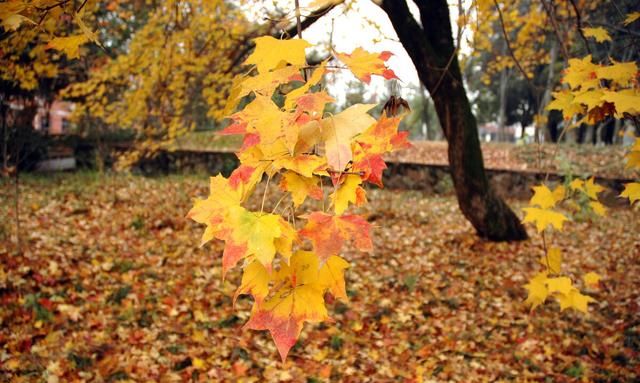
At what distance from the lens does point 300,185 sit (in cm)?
108

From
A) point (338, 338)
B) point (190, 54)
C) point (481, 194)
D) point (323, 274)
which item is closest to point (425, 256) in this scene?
point (481, 194)

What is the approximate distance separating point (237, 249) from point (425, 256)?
5.03 metres

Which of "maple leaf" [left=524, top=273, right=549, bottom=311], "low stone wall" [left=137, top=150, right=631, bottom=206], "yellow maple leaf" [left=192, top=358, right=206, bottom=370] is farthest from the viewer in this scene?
"low stone wall" [left=137, top=150, right=631, bottom=206]

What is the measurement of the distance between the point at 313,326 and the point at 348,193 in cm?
309

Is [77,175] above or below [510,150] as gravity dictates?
below

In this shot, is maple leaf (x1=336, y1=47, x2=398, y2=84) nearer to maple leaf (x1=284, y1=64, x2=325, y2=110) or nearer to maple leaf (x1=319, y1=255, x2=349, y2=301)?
maple leaf (x1=284, y1=64, x2=325, y2=110)

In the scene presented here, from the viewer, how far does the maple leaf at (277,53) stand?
1.08 meters

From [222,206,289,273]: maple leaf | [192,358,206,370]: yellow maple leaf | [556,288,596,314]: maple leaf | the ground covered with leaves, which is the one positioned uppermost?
[222,206,289,273]: maple leaf

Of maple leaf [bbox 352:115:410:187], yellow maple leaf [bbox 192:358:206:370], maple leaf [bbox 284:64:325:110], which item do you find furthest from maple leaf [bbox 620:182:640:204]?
yellow maple leaf [bbox 192:358:206:370]

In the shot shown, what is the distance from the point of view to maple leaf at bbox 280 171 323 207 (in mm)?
1070

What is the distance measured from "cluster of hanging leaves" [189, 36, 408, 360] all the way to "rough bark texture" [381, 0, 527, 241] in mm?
2968

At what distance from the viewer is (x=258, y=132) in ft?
3.49

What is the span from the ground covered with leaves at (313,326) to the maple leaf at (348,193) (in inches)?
30.4

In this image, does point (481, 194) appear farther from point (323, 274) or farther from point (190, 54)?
point (323, 274)
